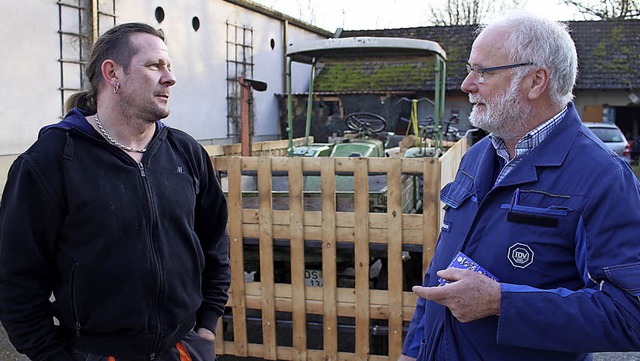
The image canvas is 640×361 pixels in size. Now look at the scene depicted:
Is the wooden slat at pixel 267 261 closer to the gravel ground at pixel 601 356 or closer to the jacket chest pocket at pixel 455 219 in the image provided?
the gravel ground at pixel 601 356

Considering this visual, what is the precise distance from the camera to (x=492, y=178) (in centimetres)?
205

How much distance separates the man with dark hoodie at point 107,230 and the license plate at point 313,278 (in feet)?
6.34

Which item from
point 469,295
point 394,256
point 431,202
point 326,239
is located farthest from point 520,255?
point 326,239

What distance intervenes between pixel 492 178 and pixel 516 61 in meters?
0.41

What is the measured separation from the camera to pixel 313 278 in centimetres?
420

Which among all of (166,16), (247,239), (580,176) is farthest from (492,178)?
(166,16)

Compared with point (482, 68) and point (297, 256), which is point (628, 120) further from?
point (482, 68)

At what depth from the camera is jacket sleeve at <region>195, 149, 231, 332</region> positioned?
251 cm

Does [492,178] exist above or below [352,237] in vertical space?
above

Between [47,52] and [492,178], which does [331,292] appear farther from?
[47,52]

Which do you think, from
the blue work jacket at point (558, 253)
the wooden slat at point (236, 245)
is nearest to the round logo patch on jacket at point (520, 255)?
the blue work jacket at point (558, 253)

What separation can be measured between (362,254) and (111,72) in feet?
7.39

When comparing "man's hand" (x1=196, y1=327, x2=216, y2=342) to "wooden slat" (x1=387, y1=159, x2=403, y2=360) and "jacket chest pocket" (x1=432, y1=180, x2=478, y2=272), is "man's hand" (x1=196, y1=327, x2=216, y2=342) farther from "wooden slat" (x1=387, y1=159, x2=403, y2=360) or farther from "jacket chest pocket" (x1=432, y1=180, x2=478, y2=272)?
"wooden slat" (x1=387, y1=159, x2=403, y2=360)

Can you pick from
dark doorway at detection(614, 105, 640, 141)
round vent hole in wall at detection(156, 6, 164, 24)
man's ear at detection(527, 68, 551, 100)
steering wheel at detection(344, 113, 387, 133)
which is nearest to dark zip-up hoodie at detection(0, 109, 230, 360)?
man's ear at detection(527, 68, 551, 100)
